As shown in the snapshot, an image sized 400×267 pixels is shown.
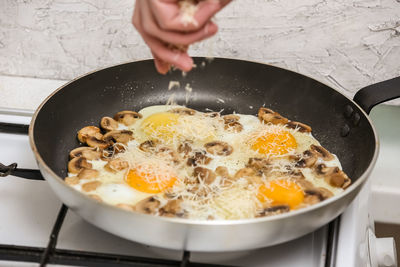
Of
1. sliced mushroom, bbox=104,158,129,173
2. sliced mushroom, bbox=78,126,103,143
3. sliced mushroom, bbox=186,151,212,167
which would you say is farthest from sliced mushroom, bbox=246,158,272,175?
sliced mushroom, bbox=78,126,103,143

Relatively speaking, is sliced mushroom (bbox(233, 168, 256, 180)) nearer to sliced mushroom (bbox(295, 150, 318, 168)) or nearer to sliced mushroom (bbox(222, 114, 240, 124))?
sliced mushroom (bbox(295, 150, 318, 168))

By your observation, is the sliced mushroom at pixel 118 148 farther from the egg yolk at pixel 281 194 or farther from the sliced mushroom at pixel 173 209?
the egg yolk at pixel 281 194

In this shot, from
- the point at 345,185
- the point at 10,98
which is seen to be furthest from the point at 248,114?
the point at 10,98

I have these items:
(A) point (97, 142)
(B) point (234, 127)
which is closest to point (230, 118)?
(B) point (234, 127)

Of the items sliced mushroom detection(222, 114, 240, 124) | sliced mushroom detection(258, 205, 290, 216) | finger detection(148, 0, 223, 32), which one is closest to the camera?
finger detection(148, 0, 223, 32)

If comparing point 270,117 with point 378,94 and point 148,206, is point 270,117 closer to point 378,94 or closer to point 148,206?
point 378,94

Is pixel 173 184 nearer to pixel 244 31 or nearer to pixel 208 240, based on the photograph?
pixel 208 240

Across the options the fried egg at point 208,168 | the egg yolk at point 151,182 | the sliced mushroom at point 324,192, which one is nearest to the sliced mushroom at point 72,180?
the fried egg at point 208,168
